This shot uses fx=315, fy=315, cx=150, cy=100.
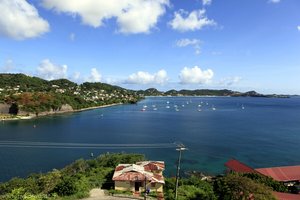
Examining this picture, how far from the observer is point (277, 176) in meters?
32.2

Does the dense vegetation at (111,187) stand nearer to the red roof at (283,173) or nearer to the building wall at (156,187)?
the building wall at (156,187)

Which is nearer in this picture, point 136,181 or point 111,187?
point 136,181

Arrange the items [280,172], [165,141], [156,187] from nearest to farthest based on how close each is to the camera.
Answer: [156,187] → [280,172] → [165,141]

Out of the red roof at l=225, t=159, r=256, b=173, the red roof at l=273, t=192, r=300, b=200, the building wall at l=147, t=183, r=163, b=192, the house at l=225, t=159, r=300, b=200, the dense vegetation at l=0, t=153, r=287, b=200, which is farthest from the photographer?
the red roof at l=225, t=159, r=256, b=173

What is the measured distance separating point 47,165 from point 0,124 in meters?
51.0

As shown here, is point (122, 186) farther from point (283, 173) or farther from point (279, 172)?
point (283, 173)

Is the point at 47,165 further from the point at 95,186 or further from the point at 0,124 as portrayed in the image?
the point at 0,124

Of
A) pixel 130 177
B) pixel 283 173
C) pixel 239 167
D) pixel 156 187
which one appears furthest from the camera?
pixel 239 167

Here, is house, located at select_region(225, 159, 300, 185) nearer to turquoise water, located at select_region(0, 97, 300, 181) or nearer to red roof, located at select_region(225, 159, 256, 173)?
red roof, located at select_region(225, 159, 256, 173)

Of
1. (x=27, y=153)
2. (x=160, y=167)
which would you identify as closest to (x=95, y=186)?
(x=160, y=167)

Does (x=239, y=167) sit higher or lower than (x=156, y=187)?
lower

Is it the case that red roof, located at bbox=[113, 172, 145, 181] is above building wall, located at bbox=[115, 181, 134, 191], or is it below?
above

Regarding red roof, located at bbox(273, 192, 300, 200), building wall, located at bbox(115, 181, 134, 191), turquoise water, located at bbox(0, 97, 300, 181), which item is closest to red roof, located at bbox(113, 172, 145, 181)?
building wall, located at bbox(115, 181, 134, 191)

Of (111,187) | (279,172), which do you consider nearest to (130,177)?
(111,187)
